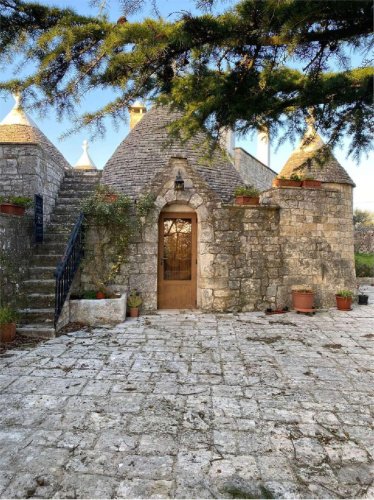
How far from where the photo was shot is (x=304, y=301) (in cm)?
745

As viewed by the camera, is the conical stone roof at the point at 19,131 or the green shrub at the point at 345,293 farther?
the conical stone roof at the point at 19,131

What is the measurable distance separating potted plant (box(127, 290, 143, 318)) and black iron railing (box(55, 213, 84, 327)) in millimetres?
1272

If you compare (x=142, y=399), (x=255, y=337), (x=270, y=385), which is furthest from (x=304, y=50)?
(x=255, y=337)

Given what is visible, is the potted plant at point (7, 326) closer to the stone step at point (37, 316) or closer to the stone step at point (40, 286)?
the stone step at point (37, 316)

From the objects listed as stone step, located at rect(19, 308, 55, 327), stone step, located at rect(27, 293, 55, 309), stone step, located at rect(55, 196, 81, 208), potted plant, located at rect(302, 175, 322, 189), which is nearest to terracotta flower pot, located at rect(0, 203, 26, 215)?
stone step, located at rect(27, 293, 55, 309)

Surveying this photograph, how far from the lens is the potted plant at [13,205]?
594 cm

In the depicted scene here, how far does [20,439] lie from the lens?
2672 millimetres

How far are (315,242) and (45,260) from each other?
19.9ft

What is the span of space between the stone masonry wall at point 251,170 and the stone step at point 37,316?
36.3ft

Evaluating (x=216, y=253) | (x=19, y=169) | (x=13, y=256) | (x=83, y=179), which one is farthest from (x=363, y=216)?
(x=13, y=256)

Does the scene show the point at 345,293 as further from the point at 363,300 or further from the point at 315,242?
the point at 315,242

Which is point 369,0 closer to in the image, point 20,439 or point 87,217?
point 20,439

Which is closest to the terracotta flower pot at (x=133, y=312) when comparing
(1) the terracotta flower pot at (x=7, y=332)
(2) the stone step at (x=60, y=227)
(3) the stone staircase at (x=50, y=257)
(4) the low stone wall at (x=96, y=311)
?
(4) the low stone wall at (x=96, y=311)

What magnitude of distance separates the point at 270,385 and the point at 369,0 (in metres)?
3.67
